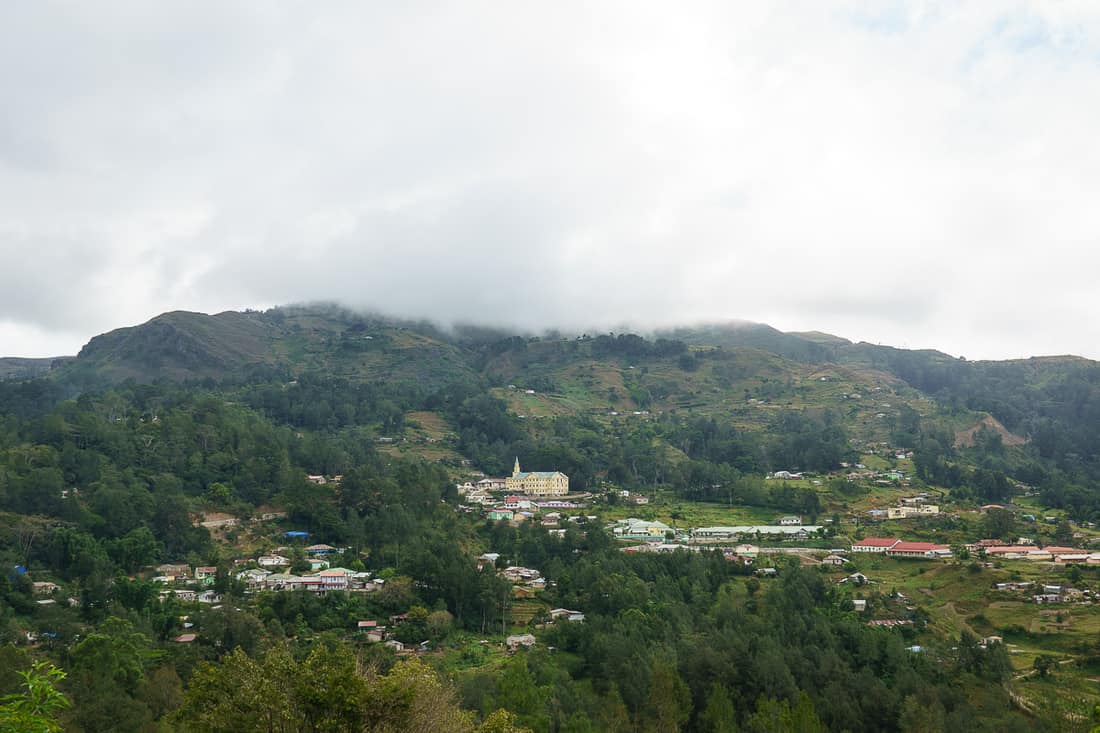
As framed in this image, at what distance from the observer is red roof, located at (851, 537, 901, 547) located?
176ft

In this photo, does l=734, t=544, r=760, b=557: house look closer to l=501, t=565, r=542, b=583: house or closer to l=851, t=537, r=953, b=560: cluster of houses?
l=851, t=537, r=953, b=560: cluster of houses

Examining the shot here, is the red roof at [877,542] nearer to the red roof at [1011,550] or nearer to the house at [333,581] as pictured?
the red roof at [1011,550]

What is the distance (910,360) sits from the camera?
520 feet

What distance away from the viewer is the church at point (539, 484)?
80688mm

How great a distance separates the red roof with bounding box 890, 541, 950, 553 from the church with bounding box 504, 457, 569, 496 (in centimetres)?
3545

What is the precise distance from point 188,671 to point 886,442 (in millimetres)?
84182

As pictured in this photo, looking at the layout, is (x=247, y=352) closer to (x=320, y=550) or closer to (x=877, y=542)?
(x=320, y=550)

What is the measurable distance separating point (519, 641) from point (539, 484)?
4190 centimetres

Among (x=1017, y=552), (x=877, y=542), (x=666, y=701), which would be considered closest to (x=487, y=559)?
(x=666, y=701)

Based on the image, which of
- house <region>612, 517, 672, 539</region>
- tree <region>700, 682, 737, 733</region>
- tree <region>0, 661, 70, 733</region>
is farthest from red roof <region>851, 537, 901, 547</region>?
tree <region>0, 661, 70, 733</region>

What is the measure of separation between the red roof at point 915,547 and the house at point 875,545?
0.51m

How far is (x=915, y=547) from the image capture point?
52156 mm

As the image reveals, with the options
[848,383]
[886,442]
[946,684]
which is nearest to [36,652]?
[946,684]

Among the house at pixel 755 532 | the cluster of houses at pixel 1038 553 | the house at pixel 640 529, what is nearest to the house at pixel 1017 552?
the cluster of houses at pixel 1038 553
